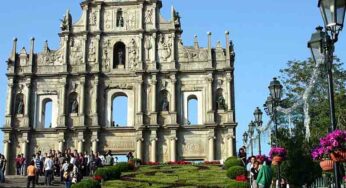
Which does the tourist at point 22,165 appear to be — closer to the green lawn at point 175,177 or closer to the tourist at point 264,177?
the green lawn at point 175,177

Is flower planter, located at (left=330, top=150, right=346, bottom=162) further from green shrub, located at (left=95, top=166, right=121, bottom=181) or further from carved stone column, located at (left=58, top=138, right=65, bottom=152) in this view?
carved stone column, located at (left=58, top=138, right=65, bottom=152)

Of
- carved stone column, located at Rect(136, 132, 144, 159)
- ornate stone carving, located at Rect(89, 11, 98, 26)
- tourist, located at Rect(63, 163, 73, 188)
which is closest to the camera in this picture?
tourist, located at Rect(63, 163, 73, 188)

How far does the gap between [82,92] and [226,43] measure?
38.8 ft

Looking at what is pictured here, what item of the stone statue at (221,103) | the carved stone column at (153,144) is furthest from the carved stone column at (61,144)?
the stone statue at (221,103)

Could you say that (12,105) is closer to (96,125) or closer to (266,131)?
(96,125)

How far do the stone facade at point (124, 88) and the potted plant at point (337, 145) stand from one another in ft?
96.5

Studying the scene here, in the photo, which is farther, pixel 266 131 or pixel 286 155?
pixel 266 131

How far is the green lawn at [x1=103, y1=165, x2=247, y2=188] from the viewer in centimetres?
2605

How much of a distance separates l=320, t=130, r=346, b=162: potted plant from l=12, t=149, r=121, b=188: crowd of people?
1484 centimetres

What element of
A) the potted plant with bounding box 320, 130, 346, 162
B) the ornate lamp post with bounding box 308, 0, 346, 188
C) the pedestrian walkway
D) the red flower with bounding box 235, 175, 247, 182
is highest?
the ornate lamp post with bounding box 308, 0, 346, 188

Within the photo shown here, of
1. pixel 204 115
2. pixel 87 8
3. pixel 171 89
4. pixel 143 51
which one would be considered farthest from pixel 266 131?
pixel 87 8

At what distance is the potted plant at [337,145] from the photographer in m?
11.5

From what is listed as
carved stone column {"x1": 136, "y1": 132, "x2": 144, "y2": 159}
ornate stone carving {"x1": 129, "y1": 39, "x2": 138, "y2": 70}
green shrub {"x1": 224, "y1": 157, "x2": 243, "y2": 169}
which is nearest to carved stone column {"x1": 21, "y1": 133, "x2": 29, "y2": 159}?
carved stone column {"x1": 136, "y1": 132, "x2": 144, "y2": 159}

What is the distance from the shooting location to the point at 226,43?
43188 millimetres
